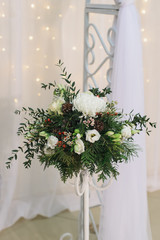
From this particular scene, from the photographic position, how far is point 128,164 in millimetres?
1824

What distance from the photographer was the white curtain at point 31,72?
2.53 metres

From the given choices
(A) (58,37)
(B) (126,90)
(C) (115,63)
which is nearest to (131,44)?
(C) (115,63)

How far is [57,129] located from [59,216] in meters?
1.62

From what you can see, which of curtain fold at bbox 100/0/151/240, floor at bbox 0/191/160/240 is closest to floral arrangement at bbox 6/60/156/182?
curtain fold at bbox 100/0/151/240

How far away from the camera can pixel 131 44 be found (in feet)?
5.79

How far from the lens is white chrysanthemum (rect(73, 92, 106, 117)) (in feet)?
4.27

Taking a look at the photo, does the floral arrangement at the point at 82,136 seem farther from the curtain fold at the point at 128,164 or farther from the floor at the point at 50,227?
the floor at the point at 50,227

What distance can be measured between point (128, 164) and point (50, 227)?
1.06 m

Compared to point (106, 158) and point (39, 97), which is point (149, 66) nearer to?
point (39, 97)

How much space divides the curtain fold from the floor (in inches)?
23.7

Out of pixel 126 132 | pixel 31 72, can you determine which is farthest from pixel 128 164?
pixel 31 72

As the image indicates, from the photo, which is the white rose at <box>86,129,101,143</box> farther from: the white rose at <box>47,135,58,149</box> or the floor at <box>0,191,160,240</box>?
the floor at <box>0,191,160,240</box>

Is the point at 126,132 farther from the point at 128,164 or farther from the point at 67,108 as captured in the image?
the point at 128,164

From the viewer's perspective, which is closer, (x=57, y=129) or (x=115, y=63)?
(x=57, y=129)
